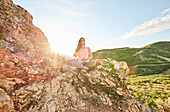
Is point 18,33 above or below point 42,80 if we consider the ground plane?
above

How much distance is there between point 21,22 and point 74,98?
636 cm

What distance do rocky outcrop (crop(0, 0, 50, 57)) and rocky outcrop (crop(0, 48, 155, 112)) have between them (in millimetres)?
1032

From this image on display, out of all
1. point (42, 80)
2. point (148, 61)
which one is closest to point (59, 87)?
point (42, 80)

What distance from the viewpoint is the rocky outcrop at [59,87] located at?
312 centimetres

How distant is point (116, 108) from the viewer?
4.77m

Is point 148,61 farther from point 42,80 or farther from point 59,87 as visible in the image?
point 42,80

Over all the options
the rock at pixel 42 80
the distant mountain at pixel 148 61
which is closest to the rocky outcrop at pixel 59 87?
the rock at pixel 42 80

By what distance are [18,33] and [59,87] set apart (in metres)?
4.35

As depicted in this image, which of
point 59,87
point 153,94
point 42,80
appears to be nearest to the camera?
point 42,80

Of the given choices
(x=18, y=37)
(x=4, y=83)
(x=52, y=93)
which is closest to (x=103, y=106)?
(x=52, y=93)

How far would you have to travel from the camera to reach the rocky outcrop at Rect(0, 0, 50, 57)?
14.0 ft

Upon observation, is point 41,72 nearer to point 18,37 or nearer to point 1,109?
point 1,109

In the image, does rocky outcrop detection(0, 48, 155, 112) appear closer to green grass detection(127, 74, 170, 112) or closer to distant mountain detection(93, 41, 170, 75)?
green grass detection(127, 74, 170, 112)

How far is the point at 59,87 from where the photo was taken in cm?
458
